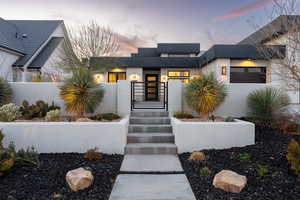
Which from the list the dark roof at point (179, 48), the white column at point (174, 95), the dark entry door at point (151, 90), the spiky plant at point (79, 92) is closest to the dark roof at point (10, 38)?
the spiky plant at point (79, 92)

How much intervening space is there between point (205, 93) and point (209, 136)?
165 centimetres

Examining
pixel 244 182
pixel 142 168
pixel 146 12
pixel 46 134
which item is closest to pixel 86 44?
pixel 146 12

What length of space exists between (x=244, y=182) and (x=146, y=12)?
12.7 metres

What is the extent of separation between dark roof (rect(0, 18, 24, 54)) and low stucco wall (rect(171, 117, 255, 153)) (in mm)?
12806

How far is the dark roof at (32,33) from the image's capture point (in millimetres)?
13246

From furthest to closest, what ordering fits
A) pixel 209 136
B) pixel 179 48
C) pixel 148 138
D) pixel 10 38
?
1. pixel 179 48
2. pixel 10 38
3. pixel 148 138
4. pixel 209 136

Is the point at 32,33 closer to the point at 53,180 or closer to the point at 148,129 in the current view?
the point at 148,129

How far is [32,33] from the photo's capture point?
15.0 metres

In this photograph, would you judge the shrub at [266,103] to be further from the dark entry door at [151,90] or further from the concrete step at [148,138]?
the dark entry door at [151,90]

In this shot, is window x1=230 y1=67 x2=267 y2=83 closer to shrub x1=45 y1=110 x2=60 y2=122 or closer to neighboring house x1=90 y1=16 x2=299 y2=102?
neighboring house x1=90 y1=16 x2=299 y2=102

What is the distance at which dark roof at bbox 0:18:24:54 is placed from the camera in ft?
38.7

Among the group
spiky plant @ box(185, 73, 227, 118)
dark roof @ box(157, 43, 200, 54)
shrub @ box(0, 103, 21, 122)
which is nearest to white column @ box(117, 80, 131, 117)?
spiky plant @ box(185, 73, 227, 118)

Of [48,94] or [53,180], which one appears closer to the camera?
[53,180]

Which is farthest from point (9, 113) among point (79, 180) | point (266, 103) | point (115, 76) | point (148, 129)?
point (115, 76)
